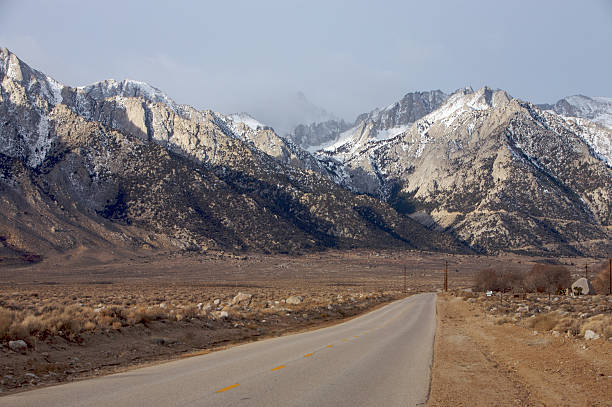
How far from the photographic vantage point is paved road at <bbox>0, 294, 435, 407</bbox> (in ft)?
29.9

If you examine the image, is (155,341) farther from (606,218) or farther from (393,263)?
(606,218)

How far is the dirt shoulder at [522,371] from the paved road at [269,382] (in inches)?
28.8

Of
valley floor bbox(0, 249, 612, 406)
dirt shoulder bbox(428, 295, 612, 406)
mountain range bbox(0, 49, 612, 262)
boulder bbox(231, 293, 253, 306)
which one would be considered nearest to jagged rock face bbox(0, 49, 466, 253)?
mountain range bbox(0, 49, 612, 262)

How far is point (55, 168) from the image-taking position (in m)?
143

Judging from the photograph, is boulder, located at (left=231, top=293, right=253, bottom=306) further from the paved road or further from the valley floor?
the paved road

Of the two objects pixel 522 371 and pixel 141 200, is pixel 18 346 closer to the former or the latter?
pixel 522 371

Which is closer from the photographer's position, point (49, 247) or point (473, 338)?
point (473, 338)

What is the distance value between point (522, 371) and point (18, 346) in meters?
14.1

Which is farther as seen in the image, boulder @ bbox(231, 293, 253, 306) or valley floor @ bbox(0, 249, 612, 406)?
boulder @ bbox(231, 293, 253, 306)

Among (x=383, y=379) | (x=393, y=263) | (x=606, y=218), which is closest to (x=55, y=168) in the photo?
(x=393, y=263)

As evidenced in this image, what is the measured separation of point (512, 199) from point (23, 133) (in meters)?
168

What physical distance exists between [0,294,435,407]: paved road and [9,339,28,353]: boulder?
3.79 metres

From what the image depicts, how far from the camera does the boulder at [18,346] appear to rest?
14.2m

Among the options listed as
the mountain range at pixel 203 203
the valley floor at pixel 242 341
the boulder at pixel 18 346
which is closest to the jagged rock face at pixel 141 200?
the mountain range at pixel 203 203
